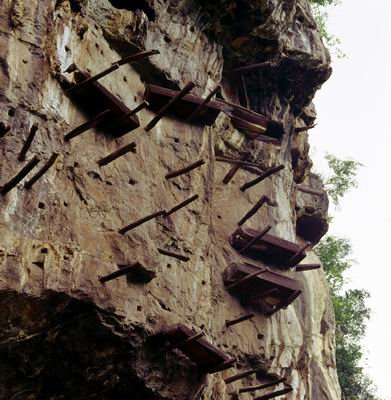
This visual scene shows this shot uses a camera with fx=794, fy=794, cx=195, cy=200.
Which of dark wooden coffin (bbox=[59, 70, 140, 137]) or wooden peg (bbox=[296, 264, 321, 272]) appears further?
wooden peg (bbox=[296, 264, 321, 272])

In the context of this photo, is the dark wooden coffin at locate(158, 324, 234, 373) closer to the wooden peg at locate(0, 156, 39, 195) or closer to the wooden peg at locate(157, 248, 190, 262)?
the wooden peg at locate(157, 248, 190, 262)

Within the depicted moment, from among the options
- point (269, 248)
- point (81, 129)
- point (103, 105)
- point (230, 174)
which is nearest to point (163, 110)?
point (103, 105)

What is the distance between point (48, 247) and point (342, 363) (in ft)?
38.7

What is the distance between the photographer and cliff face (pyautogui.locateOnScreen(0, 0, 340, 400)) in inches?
297

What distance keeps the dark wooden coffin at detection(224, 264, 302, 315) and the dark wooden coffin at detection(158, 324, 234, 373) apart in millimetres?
2420

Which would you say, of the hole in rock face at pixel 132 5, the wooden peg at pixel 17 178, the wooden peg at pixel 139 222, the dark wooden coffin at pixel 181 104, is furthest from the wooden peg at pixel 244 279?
the wooden peg at pixel 17 178

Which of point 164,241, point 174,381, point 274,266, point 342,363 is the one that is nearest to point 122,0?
point 164,241

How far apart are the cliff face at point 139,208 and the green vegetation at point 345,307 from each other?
4629 mm

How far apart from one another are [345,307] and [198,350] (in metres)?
11.2

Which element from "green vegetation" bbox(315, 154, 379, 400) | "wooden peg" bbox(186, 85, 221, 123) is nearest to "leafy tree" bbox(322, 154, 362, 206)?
"green vegetation" bbox(315, 154, 379, 400)

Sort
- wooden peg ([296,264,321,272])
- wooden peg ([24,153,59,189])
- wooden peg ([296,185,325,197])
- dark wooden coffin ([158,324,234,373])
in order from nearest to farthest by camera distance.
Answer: wooden peg ([24,153,59,189]), dark wooden coffin ([158,324,234,373]), wooden peg ([296,264,321,272]), wooden peg ([296,185,325,197])

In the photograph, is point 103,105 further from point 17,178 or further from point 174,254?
point 17,178

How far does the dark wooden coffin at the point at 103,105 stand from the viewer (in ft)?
29.1

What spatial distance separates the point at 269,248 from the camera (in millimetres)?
11742
